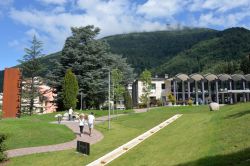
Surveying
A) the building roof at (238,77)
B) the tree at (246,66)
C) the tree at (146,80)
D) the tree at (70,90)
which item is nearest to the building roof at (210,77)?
the building roof at (238,77)

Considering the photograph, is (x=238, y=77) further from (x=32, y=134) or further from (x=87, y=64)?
(x=32, y=134)

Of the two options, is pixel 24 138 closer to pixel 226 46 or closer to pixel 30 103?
pixel 30 103

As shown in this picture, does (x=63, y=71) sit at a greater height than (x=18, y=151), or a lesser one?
greater

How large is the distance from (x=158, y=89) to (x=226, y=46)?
95.5 m

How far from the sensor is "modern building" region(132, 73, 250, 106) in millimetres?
75125

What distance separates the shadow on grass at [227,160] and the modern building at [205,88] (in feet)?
196

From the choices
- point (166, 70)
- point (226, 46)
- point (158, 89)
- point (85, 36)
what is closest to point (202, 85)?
point (158, 89)

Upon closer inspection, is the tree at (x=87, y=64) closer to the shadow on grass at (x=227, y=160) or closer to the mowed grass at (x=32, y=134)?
the mowed grass at (x=32, y=134)

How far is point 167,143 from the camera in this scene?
774 inches

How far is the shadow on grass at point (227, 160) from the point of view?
11.5 meters

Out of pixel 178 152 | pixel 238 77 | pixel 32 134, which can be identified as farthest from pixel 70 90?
pixel 238 77

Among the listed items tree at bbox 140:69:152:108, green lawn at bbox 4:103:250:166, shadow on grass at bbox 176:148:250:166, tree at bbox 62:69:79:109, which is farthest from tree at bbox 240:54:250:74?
shadow on grass at bbox 176:148:250:166

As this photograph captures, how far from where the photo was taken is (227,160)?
39.5 ft

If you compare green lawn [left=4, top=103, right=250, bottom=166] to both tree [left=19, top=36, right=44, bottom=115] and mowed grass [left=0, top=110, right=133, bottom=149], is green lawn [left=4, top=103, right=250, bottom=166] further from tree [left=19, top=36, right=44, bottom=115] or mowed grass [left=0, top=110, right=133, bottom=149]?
tree [left=19, top=36, right=44, bottom=115]
